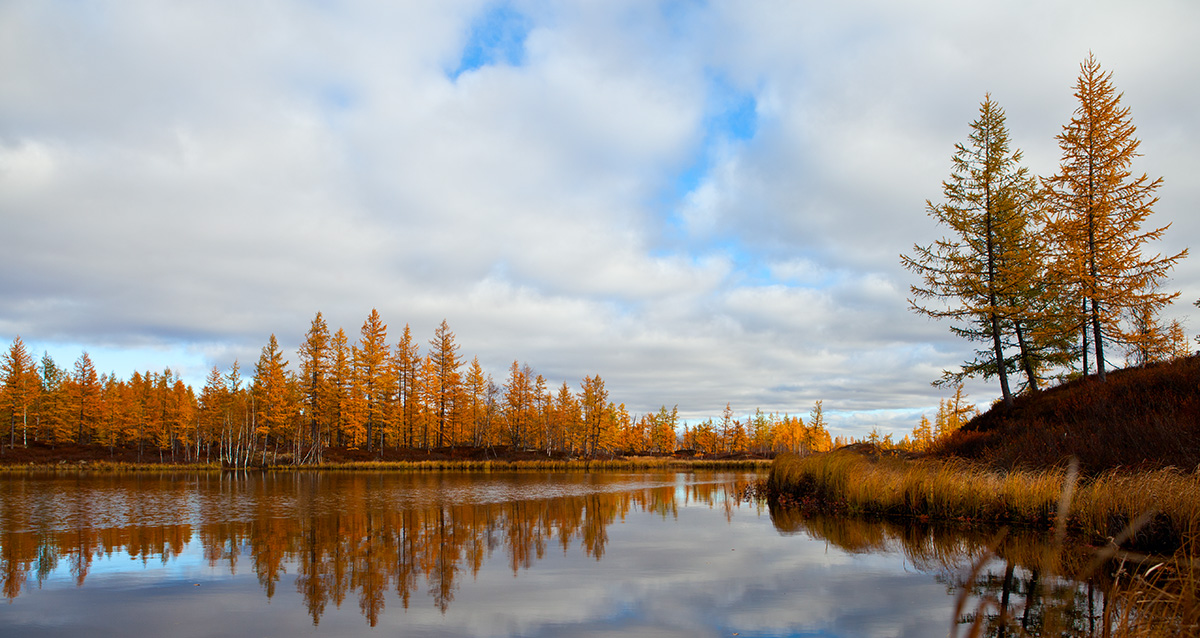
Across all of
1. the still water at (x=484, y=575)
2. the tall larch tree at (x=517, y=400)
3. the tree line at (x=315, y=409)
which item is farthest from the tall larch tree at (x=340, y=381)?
the still water at (x=484, y=575)

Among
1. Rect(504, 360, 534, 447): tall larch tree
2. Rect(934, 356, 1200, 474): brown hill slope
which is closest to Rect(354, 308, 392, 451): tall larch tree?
Rect(504, 360, 534, 447): tall larch tree

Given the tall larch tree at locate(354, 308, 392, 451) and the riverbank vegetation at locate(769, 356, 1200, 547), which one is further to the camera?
the tall larch tree at locate(354, 308, 392, 451)

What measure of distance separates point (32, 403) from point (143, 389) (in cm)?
1173

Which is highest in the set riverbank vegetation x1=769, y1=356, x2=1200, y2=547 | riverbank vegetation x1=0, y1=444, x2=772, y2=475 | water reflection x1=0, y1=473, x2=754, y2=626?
riverbank vegetation x1=769, y1=356, x2=1200, y2=547

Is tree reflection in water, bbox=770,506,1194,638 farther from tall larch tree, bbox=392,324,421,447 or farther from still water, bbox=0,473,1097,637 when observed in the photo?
tall larch tree, bbox=392,324,421,447

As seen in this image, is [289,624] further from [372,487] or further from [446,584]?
[372,487]

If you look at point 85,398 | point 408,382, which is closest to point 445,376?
point 408,382

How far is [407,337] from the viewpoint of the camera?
238 feet

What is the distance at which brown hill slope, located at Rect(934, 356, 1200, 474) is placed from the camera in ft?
51.2

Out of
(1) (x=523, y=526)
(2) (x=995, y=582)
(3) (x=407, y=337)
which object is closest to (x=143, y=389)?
(3) (x=407, y=337)

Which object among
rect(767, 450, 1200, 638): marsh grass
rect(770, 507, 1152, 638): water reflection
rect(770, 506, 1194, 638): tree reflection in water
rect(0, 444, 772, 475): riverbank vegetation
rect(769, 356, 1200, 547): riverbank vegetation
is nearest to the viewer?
rect(770, 506, 1194, 638): tree reflection in water

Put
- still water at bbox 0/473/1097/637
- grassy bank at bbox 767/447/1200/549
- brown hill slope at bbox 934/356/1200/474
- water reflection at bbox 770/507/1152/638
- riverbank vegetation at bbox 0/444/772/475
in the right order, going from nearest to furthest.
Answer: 1. water reflection at bbox 770/507/1152/638
2. still water at bbox 0/473/1097/637
3. grassy bank at bbox 767/447/1200/549
4. brown hill slope at bbox 934/356/1200/474
5. riverbank vegetation at bbox 0/444/772/475

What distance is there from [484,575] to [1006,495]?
40.3ft

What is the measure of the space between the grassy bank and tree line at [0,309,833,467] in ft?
116
